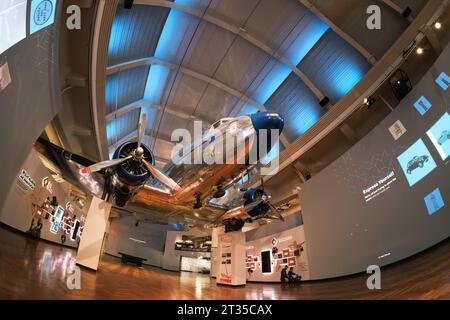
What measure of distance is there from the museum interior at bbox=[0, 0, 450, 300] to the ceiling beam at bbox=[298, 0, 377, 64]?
0.25ft

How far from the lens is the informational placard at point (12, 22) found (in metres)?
3.61

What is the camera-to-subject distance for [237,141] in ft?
24.3

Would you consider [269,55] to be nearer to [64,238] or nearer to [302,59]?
[302,59]

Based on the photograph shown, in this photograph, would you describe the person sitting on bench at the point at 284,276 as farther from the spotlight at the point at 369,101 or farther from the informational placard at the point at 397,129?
the spotlight at the point at 369,101

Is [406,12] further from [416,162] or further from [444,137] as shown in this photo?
[416,162]

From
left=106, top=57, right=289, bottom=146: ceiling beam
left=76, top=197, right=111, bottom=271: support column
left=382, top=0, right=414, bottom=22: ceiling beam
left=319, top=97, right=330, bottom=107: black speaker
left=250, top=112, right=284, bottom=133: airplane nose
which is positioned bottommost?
left=76, top=197, right=111, bottom=271: support column

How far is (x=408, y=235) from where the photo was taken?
7.13m

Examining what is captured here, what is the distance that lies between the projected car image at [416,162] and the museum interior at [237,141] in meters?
0.05

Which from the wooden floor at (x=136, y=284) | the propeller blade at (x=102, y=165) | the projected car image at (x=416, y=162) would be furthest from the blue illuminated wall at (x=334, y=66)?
the propeller blade at (x=102, y=165)

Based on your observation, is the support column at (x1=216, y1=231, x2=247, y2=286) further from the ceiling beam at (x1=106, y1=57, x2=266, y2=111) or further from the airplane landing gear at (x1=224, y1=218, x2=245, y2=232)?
the ceiling beam at (x1=106, y1=57, x2=266, y2=111)

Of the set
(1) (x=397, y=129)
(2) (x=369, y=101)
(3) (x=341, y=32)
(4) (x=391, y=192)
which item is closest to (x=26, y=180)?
(4) (x=391, y=192)

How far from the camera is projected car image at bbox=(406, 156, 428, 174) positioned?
702 centimetres

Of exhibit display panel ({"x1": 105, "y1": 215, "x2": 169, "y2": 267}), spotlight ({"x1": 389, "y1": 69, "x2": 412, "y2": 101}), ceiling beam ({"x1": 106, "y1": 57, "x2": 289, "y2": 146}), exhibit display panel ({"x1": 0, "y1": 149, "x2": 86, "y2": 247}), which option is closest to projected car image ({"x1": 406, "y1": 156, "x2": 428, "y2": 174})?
spotlight ({"x1": 389, "y1": 69, "x2": 412, "y2": 101})
